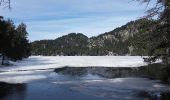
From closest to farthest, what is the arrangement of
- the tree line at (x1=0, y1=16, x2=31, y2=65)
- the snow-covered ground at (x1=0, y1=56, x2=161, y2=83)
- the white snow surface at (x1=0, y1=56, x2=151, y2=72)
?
1. the snow-covered ground at (x1=0, y1=56, x2=161, y2=83)
2. the tree line at (x1=0, y1=16, x2=31, y2=65)
3. the white snow surface at (x1=0, y1=56, x2=151, y2=72)

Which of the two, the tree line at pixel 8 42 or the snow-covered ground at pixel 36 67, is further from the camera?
the tree line at pixel 8 42

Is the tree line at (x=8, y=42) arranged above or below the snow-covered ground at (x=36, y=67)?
above

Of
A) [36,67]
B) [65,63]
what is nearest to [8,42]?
[36,67]

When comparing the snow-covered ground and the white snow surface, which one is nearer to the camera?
the snow-covered ground

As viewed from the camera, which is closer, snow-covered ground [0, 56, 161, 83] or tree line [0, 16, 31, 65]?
snow-covered ground [0, 56, 161, 83]

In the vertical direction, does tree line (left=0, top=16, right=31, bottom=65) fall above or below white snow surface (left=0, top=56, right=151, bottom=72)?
above

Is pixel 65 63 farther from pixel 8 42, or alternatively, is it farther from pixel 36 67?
pixel 8 42

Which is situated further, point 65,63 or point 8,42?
point 65,63

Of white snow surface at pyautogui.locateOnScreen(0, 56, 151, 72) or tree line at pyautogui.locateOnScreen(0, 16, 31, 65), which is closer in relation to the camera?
tree line at pyautogui.locateOnScreen(0, 16, 31, 65)

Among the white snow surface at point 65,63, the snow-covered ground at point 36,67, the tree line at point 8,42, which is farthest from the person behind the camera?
the white snow surface at point 65,63

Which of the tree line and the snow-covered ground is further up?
the tree line

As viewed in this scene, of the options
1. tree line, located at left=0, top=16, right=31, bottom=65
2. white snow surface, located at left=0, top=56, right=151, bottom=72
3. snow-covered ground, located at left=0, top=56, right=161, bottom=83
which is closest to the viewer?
snow-covered ground, located at left=0, top=56, right=161, bottom=83

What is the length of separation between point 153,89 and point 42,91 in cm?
883

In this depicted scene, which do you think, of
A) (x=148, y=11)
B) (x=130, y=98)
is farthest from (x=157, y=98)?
(x=148, y=11)
